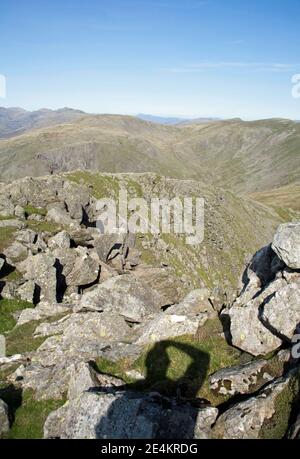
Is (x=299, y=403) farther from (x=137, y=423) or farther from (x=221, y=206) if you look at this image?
(x=221, y=206)

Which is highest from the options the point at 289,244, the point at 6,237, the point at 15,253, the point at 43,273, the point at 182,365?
the point at 289,244

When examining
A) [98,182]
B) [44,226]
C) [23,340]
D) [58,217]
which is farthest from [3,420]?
[98,182]

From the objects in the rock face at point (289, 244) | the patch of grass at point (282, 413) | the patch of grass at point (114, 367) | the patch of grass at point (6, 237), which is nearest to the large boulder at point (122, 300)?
the patch of grass at point (114, 367)

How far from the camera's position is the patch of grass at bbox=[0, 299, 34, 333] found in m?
31.1

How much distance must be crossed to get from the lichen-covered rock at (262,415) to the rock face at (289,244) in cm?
675

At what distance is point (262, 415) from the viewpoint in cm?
1434

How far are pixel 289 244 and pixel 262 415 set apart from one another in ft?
30.3

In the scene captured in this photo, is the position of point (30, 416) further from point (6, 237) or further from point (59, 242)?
point (6, 237)

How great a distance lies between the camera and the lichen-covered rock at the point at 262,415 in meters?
13.8

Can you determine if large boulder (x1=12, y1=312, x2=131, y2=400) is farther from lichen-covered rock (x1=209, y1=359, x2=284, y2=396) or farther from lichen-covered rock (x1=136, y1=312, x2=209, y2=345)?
lichen-covered rock (x1=209, y1=359, x2=284, y2=396)

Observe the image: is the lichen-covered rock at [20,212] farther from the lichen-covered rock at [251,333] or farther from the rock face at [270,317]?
the lichen-covered rock at [251,333]

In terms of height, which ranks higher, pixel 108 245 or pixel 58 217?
pixel 58 217

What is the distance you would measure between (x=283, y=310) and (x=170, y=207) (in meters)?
69.9
